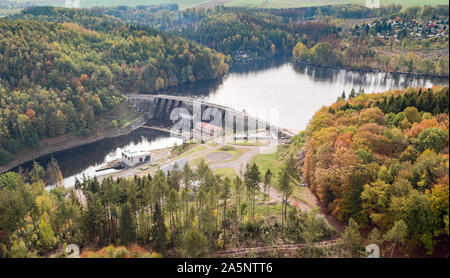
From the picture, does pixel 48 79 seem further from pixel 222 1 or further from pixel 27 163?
pixel 222 1

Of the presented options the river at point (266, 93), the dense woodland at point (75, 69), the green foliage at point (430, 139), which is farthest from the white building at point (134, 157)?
the green foliage at point (430, 139)

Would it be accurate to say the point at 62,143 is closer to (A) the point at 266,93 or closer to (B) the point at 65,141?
(B) the point at 65,141

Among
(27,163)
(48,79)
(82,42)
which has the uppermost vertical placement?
(82,42)

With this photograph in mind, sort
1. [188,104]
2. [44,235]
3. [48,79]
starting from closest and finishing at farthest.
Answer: [44,235]
[48,79]
[188,104]

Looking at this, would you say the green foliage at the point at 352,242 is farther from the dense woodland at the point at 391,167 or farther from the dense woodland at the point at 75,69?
the dense woodland at the point at 75,69

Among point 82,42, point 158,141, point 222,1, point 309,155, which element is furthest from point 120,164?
point 222,1

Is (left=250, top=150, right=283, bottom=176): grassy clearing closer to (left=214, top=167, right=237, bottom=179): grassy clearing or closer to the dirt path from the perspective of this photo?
(left=214, top=167, right=237, bottom=179): grassy clearing

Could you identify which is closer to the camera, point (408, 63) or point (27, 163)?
point (27, 163)
